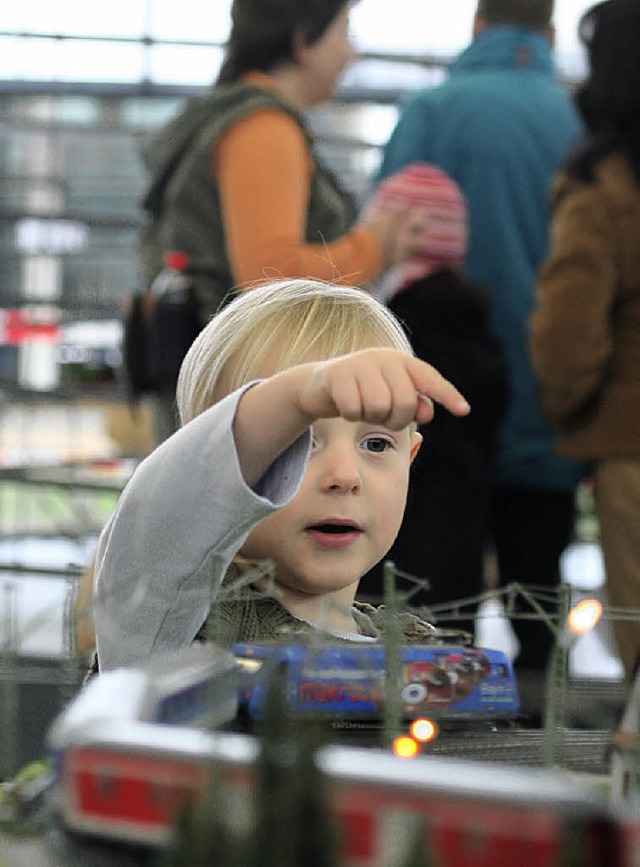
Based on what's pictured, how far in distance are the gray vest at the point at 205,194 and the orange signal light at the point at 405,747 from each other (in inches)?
67.1

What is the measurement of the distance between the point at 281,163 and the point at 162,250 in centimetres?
38

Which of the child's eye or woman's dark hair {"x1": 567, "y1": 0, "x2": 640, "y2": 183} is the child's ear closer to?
the child's eye

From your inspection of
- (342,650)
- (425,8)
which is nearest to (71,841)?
(342,650)

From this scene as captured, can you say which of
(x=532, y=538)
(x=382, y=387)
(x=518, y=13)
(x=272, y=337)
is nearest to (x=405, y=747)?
(x=382, y=387)

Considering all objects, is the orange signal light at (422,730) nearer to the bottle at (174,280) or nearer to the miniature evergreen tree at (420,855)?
the miniature evergreen tree at (420,855)

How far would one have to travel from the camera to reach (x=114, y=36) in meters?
4.86

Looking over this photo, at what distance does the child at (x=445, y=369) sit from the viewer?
2.84 meters

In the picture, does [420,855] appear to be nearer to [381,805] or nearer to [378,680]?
[381,805]

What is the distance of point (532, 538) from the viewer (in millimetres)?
3133

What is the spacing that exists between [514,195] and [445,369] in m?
0.47

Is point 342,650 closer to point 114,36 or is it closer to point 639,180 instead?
point 639,180

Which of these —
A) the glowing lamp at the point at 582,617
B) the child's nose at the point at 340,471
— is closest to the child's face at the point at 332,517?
the child's nose at the point at 340,471

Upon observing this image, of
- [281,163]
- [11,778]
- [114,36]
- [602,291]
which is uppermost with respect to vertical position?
[114,36]

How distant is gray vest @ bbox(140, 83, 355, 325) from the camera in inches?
102
